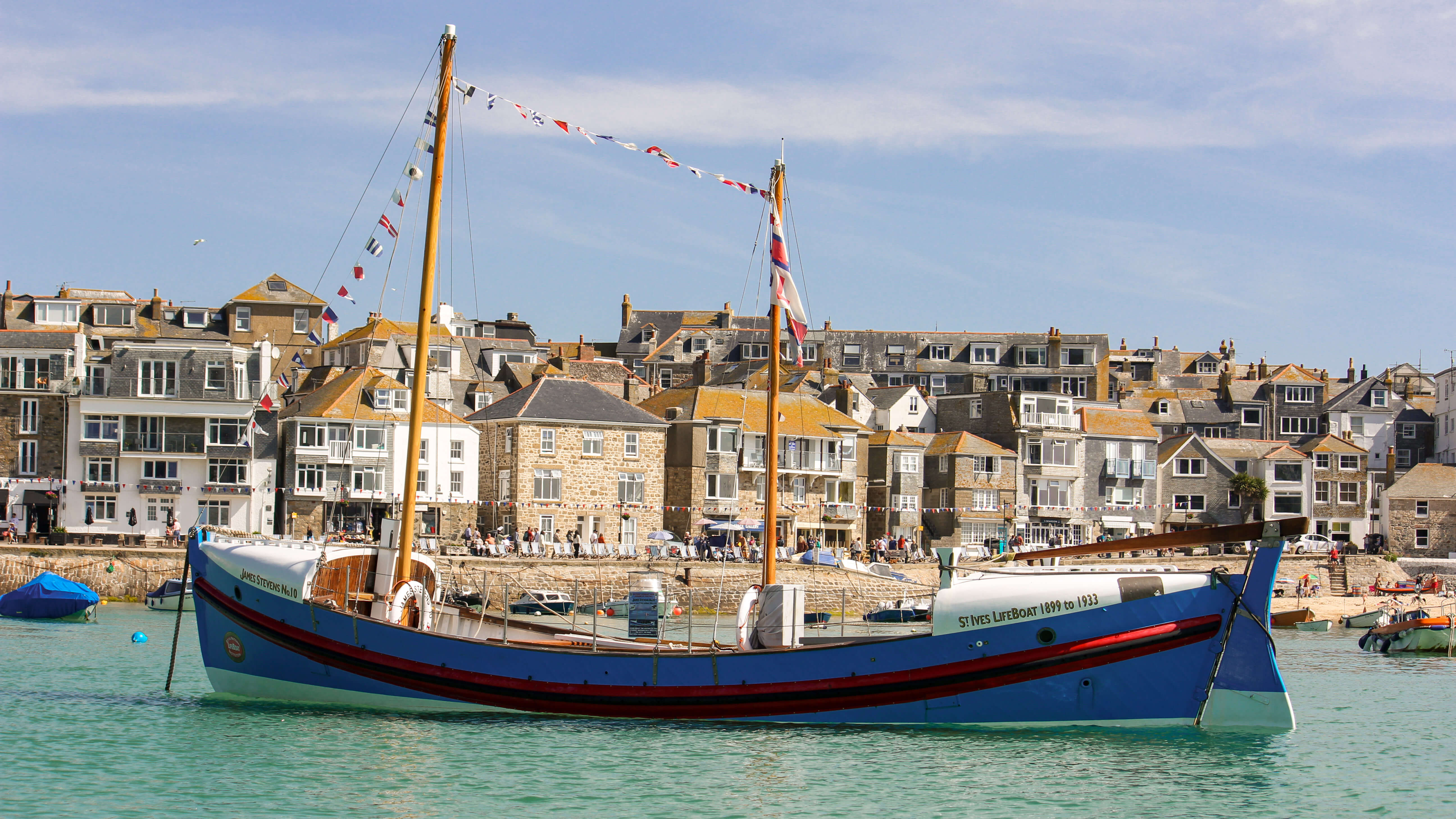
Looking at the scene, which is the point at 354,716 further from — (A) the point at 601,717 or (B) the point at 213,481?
(B) the point at 213,481

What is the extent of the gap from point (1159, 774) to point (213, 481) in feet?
154

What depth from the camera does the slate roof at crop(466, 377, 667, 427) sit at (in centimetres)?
6381

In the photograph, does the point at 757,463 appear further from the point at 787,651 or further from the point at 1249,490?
the point at 787,651

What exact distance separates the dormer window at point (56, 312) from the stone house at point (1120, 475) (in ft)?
182

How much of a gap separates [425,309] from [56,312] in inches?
2498

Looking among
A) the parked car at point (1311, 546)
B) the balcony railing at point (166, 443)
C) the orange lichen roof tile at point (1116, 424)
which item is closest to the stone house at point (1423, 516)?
the parked car at point (1311, 546)

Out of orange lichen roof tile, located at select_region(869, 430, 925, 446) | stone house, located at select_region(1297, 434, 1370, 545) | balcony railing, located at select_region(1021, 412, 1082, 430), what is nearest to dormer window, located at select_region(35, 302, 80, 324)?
orange lichen roof tile, located at select_region(869, 430, 925, 446)

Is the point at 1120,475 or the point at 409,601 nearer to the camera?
the point at 409,601

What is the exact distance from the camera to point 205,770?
20938mm

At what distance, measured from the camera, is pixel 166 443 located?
58750 millimetres

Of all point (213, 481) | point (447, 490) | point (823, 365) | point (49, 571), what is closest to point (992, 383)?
point (823, 365)

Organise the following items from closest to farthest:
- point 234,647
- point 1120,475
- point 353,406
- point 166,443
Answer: point 234,647
point 166,443
point 353,406
point 1120,475

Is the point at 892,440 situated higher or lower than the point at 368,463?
higher

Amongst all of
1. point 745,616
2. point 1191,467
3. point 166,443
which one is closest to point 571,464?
point 166,443
